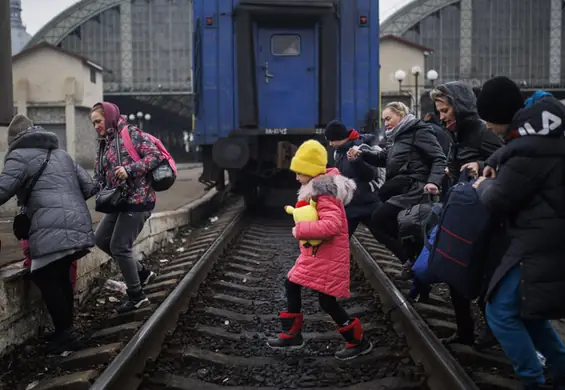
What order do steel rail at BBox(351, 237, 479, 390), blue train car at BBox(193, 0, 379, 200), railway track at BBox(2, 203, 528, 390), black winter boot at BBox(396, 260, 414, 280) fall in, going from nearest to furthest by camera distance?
1. steel rail at BBox(351, 237, 479, 390)
2. railway track at BBox(2, 203, 528, 390)
3. black winter boot at BBox(396, 260, 414, 280)
4. blue train car at BBox(193, 0, 379, 200)

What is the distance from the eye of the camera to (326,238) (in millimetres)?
3992

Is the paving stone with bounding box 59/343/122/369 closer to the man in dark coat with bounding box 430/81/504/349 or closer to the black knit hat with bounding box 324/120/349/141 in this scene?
the man in dark coat with bounding box 430/81/504/349

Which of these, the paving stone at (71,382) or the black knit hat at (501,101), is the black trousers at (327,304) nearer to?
the paving stone at (71,382)

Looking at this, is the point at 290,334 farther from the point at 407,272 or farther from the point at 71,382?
the point at 407,272

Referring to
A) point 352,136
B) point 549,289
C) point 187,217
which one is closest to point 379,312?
point 352,136

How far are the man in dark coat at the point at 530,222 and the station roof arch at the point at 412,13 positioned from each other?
42.5 meters

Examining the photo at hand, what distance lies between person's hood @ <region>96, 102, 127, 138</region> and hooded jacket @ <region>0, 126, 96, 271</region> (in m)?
0.50

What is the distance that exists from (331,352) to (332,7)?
6.69 meters

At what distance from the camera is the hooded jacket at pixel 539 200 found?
9.52 ft

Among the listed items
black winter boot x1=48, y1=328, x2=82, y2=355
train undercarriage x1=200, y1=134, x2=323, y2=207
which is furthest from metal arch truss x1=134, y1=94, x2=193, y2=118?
black winter boot x1=48, y1=328, x2=82, y2=355

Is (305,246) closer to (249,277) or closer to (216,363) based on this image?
(216,363)

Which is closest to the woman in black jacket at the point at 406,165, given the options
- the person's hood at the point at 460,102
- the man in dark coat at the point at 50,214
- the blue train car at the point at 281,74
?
the person's hood at the point at 460,102

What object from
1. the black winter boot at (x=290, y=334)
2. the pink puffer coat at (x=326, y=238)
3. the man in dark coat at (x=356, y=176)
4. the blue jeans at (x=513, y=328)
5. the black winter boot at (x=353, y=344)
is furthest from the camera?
the man in dark coat at (x=356, y=176)

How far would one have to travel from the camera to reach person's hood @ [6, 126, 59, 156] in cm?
444
